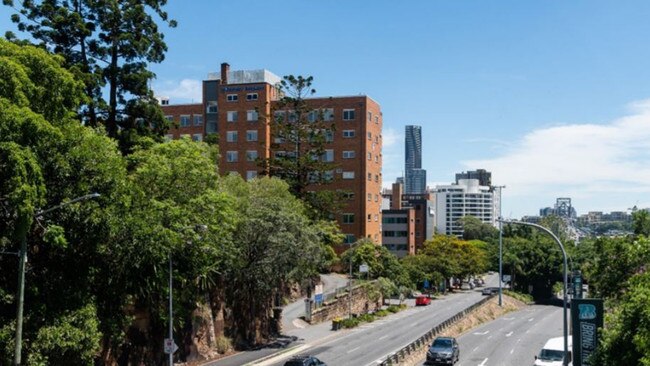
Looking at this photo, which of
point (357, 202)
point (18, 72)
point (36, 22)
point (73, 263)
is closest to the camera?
point (18, 72)

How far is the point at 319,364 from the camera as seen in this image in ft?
106

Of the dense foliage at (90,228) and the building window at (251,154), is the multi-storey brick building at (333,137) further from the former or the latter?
the dense foliage at (90,228)

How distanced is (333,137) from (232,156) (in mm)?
14708

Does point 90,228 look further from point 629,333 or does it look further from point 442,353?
point 442,353

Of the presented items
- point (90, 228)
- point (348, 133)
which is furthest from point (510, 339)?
point (348, 133)

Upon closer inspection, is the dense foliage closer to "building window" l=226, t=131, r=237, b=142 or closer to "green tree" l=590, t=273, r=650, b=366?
"green tree" l=590, t=273, r=650, b=366

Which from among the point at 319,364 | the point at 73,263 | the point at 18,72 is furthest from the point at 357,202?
the point at 18,72

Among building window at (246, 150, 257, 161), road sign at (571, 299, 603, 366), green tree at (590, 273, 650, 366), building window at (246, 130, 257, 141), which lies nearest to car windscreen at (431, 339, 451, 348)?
road sign at (571, 299, 603, 366)

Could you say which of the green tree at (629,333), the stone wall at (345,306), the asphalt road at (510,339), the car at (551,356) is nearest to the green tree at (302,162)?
the stone wall at (345,306)

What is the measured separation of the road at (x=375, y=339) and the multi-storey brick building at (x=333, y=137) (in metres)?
18.0

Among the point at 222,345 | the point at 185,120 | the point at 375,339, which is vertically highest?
the point at 185,120

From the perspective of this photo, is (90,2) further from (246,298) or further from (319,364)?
(319,364)

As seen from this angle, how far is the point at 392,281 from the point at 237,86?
114ft

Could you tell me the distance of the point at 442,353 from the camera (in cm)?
3831
